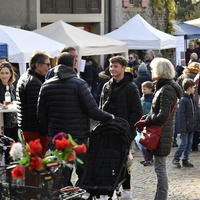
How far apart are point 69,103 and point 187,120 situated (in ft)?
12.1

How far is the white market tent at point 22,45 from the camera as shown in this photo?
9.50 m

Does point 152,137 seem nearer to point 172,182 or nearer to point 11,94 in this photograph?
point 172,182

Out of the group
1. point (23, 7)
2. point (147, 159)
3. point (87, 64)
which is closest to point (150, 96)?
point (147, 159)

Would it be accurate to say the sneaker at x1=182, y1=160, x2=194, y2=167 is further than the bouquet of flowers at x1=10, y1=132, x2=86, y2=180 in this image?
Yes

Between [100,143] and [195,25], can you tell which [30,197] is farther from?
[195,25]

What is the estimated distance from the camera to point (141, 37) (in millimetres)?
14281

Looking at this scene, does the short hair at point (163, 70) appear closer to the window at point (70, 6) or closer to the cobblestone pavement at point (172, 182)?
the cobblestone pavement at point (172, 182)

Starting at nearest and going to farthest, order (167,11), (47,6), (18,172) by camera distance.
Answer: (18,172)
(47,6)
(167,11)

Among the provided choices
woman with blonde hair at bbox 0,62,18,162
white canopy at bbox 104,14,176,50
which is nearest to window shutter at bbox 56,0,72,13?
white canopy at bbox 104,14,176,50

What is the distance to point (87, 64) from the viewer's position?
13.0 m

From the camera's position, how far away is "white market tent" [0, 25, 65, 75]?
9.50 metres

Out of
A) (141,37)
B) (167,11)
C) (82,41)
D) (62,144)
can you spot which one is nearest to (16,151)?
(62,144)

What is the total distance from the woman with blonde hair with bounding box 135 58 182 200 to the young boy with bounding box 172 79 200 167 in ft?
→ 7.83

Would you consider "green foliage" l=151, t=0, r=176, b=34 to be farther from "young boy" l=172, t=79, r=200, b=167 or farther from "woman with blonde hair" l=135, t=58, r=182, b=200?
"woman with blonde hair" l=135, t=58, r=182, b=200
